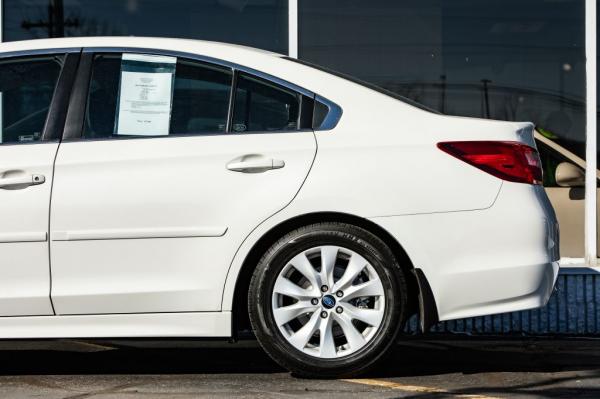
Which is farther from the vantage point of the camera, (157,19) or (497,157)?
(157,19)

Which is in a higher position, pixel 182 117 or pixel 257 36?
pixel 257 36

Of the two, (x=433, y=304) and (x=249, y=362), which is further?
(x=249, y=362)

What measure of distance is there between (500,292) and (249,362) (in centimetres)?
156

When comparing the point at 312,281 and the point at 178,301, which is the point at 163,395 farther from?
the point at 312,281

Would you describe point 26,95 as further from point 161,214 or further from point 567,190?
point 567,190

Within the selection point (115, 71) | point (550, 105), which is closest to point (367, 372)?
point (115, 71)

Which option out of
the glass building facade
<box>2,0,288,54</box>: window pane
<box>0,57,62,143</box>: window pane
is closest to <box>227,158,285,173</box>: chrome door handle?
<box>0,57,62,143</box>: window pane

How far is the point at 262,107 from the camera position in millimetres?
5840

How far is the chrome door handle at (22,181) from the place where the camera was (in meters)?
5.66

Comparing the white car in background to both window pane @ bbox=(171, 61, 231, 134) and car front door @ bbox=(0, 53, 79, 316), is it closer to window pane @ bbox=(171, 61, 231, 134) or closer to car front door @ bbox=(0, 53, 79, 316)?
car front door @ bbox=(0, 53, 79, 316)

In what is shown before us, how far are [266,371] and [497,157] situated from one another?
1.55 m

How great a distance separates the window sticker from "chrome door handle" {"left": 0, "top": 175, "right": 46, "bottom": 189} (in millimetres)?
423

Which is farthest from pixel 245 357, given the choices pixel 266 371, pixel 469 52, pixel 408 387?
pixel 469 52

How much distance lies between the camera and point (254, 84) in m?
5.90
